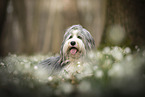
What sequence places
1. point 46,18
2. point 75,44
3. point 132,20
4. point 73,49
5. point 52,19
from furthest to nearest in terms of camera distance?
point 46,18 < point 52,19 < point 132,20 < point 73,49 < point 75,44

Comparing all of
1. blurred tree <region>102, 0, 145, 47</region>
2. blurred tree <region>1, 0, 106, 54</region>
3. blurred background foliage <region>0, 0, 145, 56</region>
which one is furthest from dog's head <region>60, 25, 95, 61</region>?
blurred tree <region>1, 0, 106, 54</region>

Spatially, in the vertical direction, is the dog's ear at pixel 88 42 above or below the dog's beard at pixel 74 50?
above

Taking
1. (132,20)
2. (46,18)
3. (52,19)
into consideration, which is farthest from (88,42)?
(46,18)

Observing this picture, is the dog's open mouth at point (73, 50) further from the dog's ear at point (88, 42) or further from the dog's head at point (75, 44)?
the dog's ear at point (88, 42)

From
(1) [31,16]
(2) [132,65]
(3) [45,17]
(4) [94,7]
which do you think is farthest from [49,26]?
(2) [132,65]

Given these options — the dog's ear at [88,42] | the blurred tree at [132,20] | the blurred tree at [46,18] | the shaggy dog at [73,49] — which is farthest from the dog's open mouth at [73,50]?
the blurred tree at [46,18]

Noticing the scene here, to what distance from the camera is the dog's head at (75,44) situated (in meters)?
3.90

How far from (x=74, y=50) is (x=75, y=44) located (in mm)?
185

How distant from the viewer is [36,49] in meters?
13.7

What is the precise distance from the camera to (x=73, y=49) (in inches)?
157

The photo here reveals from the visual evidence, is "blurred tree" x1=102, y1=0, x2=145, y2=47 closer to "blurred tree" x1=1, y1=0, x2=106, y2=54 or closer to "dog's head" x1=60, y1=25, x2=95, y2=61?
"dog's head" x1=60, y1=25, x2=95, y2=61

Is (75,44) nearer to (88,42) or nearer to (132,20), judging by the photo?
(88,42)

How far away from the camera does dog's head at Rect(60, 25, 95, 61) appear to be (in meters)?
3.90

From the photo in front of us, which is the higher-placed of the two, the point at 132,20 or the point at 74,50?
the point at 132,20
